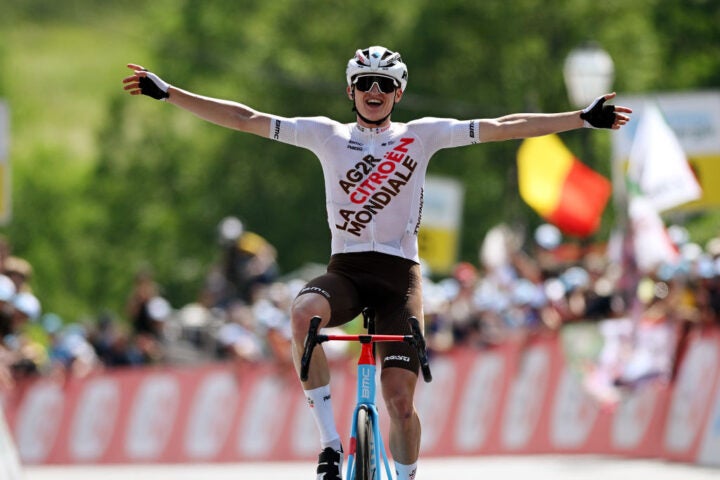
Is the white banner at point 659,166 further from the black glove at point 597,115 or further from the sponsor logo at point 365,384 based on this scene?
the sponsor logo at point 365,384

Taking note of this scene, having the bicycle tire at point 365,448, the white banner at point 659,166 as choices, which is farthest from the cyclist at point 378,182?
the white banner at point 659,166

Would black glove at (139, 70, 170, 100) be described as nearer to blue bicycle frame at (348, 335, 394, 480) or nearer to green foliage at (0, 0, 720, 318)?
blue bicycle frame at (348, 335, 394, 480)

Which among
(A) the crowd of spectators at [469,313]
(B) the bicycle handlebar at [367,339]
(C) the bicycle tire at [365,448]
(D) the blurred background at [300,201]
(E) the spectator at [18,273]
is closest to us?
(B) the bicycle handlebar at [367,339]

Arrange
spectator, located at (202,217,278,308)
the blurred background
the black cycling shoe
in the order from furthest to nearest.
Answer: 1. spectator, located at (202,217,278,308)
2. the blurred background
3. the black cycling shoe

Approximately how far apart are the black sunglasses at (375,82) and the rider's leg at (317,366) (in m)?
1.23

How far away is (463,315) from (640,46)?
33.5 m

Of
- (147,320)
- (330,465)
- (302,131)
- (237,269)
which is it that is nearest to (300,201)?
(237,269)

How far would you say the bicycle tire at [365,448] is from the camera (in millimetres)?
9781

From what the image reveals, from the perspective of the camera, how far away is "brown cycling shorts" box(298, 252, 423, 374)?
10.3m

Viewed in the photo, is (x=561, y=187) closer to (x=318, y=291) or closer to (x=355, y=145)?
(x=355, y=145)

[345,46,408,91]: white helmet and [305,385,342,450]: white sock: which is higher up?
[345,46,408,91]: white helmet

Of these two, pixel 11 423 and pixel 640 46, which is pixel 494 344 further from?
pixel 640 46

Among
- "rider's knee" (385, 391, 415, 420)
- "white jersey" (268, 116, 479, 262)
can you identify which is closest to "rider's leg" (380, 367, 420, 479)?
"rider's knee" (385, 391, 415, 420)

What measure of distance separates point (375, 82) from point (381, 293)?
122cm
